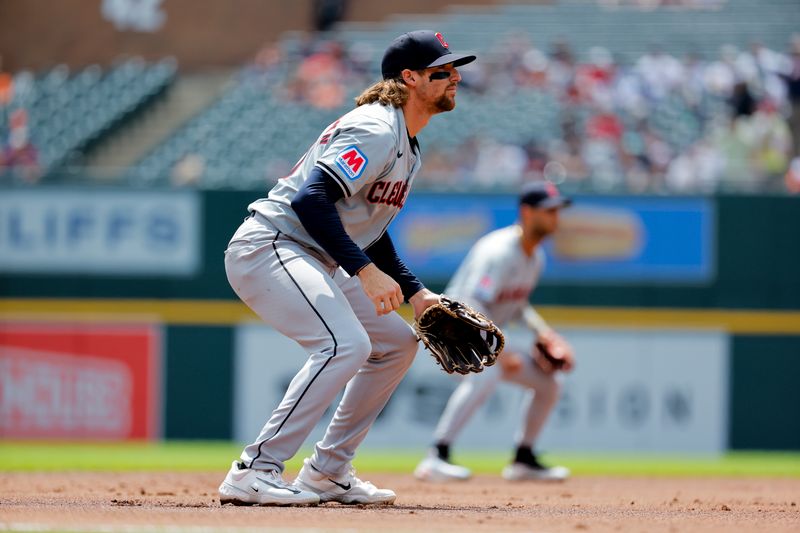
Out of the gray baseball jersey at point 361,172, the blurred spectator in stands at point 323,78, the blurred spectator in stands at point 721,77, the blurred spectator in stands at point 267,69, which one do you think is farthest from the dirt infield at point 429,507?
the blurred spectator in stands at point 267,69

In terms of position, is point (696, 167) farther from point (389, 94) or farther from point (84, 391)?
point (389, 94)

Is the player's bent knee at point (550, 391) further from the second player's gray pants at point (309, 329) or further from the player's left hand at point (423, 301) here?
the player's left hand at point (423, 301)

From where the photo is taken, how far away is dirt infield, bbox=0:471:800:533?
3.81m

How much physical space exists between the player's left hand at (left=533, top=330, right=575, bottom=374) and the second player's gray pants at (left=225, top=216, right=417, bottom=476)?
2.51 meters

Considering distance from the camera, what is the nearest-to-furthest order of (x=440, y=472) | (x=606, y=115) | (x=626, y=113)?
(x=440, y=472) → (x=606, y=115) → (x=626, y=113)

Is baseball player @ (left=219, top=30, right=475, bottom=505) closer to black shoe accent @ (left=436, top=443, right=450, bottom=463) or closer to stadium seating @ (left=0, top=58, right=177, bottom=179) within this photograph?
black shoe accent @ (left=436, top=443, right=450, bottom=463)

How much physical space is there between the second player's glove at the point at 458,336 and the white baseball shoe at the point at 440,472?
7.08 feet

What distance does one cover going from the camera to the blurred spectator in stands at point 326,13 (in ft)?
54.5

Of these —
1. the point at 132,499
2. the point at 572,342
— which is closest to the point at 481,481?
the point at 132,499

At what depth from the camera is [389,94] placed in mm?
4383

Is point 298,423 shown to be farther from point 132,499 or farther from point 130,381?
point 130,381

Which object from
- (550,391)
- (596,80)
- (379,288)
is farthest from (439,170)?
(379,288)

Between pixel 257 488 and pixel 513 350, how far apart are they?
3.23m

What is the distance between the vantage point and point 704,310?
1035cm
